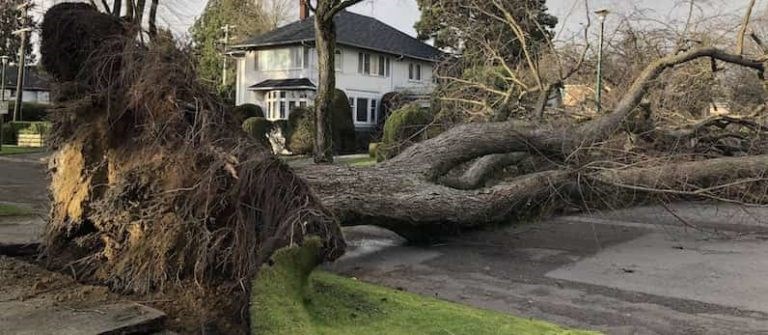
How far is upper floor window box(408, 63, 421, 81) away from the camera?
40.0m

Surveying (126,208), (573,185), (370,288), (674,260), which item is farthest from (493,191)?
(126,208)

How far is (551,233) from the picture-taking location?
10281 millimetres

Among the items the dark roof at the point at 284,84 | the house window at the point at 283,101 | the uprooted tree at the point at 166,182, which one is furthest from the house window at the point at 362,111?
the uprooted tree at the point at 166,182

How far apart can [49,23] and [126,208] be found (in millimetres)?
1937

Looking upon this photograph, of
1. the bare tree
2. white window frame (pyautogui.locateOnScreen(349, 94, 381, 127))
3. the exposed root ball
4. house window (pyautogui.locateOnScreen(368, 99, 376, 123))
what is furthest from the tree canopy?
house window (pyautogui.locateOnScreen(368, 99, 376, 123))

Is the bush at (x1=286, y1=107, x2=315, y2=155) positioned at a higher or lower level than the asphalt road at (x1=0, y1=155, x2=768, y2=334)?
higher

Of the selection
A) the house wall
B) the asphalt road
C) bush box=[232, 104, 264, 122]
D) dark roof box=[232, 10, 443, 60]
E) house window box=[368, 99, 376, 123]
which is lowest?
the asphalt road

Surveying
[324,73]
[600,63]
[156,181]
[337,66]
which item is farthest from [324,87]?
[337,66]

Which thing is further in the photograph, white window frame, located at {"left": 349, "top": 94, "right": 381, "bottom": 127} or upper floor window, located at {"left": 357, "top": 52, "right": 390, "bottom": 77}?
upper floor window, located at {"left": 357, "top": 52, "right": 390, "bottom": 77}

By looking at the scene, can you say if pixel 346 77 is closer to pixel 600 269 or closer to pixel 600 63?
pixel 600 63

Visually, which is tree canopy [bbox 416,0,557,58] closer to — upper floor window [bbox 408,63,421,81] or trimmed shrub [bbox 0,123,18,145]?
upper floor window [bbox 408,63,421,81]

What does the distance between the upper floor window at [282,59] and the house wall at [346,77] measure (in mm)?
184

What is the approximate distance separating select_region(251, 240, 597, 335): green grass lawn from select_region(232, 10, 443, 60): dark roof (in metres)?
28.7

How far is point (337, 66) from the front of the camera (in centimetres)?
3494
